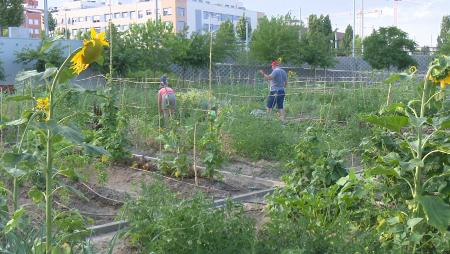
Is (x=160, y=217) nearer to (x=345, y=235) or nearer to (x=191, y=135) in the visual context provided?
(x=345, y=235)

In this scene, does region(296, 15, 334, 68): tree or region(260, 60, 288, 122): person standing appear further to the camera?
region(296, 15, 334, 68): tree

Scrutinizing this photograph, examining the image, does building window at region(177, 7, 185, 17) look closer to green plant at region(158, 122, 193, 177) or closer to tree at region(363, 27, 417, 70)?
tree at region(363, 27, 417, 70)

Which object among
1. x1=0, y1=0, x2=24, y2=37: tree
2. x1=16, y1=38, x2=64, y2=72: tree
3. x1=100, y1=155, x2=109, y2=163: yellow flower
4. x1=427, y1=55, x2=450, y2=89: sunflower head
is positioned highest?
x1=0, y1=0, x2=24, y2=37: tree

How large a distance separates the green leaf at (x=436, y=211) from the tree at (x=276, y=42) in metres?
29.1

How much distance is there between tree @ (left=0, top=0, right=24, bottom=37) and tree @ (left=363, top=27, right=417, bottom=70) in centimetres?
2336

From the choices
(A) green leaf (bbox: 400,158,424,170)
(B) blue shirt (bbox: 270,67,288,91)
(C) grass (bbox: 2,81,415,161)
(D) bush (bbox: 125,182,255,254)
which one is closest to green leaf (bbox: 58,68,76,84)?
(D) bush (bbox: 125,182,255,254)

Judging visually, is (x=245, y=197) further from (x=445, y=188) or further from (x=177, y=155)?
(x=445, y=188)

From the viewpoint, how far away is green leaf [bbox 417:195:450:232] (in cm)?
307

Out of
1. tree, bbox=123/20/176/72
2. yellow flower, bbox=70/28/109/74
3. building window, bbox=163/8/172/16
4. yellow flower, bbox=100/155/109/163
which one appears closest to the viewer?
yellow flower, bbox=70/28/109/74

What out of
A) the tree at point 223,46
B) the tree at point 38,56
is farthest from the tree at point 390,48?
the tree at point 38,56

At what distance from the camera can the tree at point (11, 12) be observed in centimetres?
3875

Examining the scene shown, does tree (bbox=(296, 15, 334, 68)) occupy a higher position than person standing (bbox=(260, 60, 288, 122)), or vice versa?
tree (bbox=(296, 15, 334, 68))

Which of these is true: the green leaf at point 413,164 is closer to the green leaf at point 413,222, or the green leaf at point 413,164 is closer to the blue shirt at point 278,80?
the green leaf at point 413,222

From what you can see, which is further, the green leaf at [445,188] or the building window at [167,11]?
the building window at [167,11]
